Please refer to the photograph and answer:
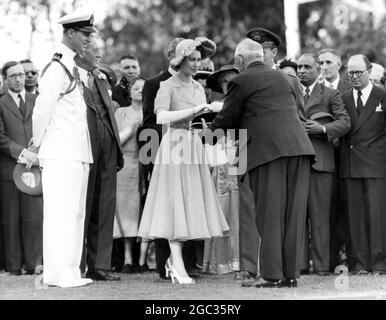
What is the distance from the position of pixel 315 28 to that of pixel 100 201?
20917mm

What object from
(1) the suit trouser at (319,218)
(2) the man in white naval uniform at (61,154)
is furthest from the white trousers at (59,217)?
(1) the suit trouser at (319,218)

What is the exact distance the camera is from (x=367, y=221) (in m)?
11.4

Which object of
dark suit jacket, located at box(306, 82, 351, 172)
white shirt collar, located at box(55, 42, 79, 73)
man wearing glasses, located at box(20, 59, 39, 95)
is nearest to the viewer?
white shirt collar, located at box(55, 42, 79, 73)

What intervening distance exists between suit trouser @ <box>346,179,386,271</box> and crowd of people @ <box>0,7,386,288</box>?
0.01 meters

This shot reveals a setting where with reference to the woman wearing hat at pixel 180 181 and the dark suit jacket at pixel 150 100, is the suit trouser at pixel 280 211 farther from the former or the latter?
the dark suit jacket at pixel 150 100

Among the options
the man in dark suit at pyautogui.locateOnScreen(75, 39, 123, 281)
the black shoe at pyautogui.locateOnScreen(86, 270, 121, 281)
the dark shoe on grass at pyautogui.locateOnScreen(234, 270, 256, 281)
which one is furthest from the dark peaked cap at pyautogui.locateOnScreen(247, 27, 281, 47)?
the black shoe at pyautogui.locateOnScreen(86, 270, 121, 281)

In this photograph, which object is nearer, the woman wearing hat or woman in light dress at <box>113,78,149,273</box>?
the woman wearing hat

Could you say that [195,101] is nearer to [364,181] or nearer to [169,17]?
A: [364,181]

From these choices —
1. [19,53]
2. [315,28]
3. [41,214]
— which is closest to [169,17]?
[315,28]

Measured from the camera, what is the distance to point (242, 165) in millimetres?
10102

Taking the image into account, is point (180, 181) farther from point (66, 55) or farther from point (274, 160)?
point (66, 55)

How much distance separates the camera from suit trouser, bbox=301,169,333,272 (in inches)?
445

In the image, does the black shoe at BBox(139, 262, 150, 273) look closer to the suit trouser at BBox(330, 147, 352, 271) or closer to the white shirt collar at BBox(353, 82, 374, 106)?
the suit trouser at BBox(330, 147, 352, 271)

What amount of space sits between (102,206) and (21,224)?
1866 millimetres
